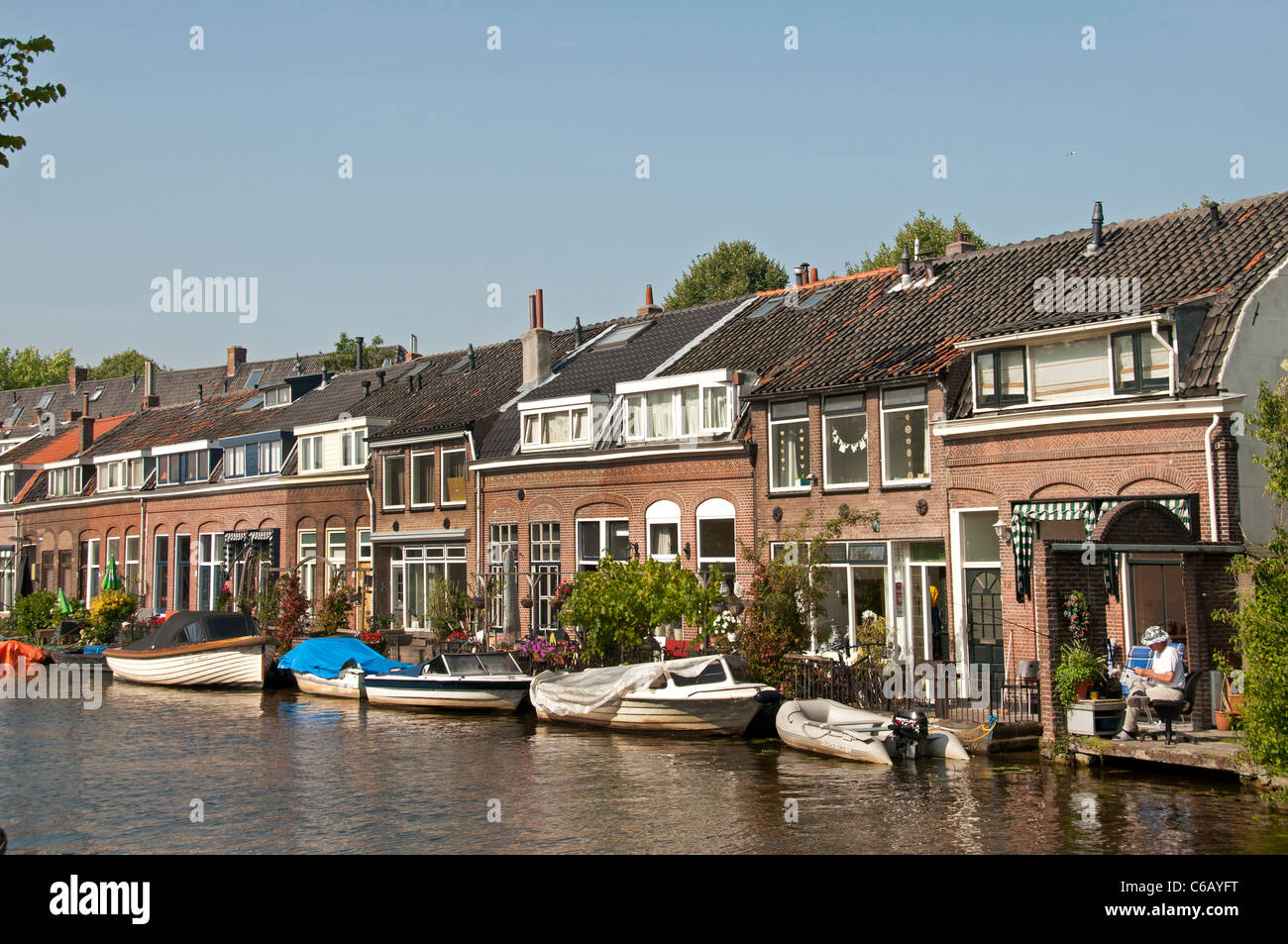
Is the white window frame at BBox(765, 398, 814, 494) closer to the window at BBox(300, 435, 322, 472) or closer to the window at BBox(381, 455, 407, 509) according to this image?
the window at BBox(381, 455, 407, 509)

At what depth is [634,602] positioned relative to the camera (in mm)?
27906

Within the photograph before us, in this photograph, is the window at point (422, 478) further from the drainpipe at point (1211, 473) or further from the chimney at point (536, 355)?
the drainpipe at point (1211, 473)

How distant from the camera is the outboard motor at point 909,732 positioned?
67.5 ft

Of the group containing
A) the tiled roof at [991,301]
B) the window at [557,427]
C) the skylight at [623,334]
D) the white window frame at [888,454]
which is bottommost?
the white window frame at [888,454]

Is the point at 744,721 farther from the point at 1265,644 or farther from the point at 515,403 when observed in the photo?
the point at 515,403

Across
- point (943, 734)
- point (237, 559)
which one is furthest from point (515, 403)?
point (943, 734)

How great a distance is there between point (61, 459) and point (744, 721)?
50737mm

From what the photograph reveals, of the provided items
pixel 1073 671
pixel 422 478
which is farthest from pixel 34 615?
pixel 1073 671

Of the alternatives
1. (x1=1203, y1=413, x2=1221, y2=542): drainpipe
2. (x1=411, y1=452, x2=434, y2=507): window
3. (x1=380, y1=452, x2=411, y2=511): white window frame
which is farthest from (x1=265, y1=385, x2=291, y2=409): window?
(x1=1203, y1=413, x2=1221, y2=542): drainpipe

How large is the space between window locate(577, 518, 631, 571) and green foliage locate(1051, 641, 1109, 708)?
599 inches

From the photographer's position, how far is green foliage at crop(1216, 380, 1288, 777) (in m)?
15.0

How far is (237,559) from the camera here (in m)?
48.8

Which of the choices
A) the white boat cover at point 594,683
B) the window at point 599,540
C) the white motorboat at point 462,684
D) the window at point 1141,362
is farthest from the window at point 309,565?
the window at point 1141,362

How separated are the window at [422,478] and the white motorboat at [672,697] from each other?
1596cm
